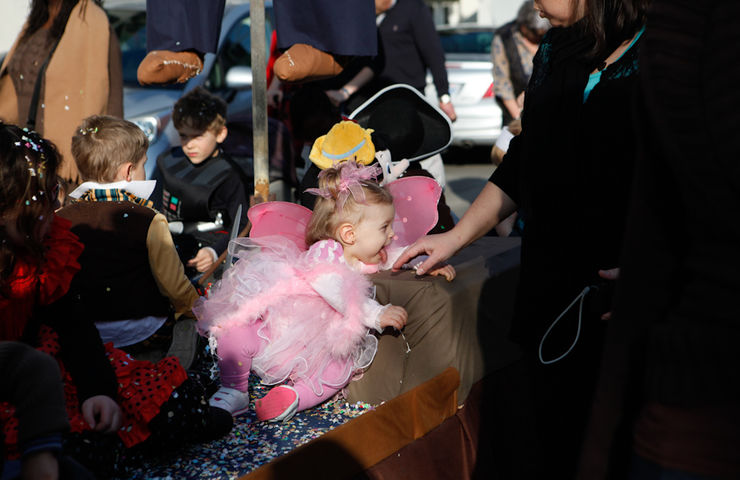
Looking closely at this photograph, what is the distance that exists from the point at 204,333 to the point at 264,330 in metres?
0.24

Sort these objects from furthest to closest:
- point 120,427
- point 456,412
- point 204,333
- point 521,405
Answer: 1. point 204,333
2. point 521,405
3. point 456,412
4. point 120,427

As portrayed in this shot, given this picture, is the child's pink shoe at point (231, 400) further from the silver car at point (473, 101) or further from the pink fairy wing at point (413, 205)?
the silver car at point (473, 101)

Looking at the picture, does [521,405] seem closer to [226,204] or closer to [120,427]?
[120,427]

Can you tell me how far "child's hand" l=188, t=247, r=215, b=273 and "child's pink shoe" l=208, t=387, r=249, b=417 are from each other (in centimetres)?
99

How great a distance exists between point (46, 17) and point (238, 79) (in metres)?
1.93

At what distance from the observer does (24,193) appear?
1.97m

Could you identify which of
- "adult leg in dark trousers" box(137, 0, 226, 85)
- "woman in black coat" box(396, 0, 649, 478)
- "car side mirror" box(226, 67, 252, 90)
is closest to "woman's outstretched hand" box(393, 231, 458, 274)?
"woman in black coat" box(396, 0, 649, 478)

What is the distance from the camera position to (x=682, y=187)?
1095 millimetres

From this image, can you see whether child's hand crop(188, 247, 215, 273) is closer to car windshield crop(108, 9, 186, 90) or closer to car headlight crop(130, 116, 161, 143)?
car headlight crop(130, 116, 161, 143)

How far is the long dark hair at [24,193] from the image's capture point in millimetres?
1939

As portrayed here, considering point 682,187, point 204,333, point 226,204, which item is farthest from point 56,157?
point 226,204

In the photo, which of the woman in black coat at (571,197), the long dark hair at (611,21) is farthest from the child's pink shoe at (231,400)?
the long dark hair at (611,21)

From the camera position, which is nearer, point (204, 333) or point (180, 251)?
point (204, 333)

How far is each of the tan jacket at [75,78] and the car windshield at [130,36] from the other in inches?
70.9
